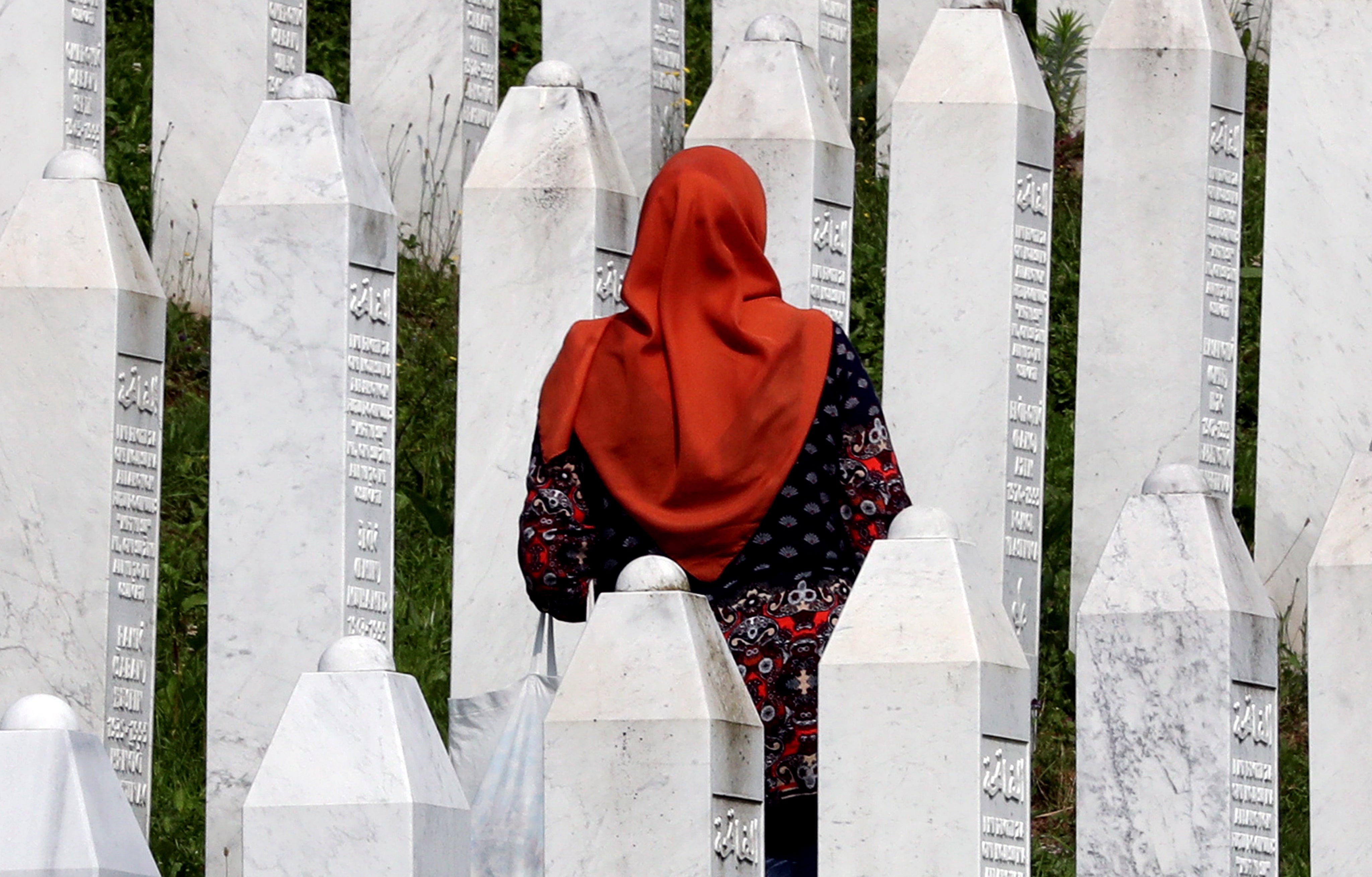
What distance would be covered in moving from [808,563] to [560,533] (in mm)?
455

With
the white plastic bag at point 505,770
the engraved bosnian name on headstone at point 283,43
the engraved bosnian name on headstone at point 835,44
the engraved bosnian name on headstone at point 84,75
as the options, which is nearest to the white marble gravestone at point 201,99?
the engraved bosnian name on headstone at point 283,43

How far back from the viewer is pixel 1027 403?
7492 millimetres

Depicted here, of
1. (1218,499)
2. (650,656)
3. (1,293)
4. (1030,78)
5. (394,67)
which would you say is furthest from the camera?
(394,67)

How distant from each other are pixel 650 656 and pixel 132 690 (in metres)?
2.08

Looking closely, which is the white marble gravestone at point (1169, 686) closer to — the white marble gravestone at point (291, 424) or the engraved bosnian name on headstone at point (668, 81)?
the white marble gravestone at point (291, 424)

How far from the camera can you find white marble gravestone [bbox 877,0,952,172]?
10469 millimetres

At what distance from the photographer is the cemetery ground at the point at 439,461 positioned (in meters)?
7.24

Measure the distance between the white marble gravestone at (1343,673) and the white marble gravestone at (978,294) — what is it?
4.23ft

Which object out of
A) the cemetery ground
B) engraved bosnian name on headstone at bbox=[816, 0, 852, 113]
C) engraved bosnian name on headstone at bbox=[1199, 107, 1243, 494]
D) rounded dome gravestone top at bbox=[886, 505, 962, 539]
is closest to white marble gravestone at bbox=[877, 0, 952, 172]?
the cemetery ground

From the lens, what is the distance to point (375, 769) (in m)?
5.12

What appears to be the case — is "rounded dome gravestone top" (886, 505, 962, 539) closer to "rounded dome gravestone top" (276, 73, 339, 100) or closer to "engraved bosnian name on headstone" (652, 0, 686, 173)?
"rounded dome gravestone top" (276, 73, 339, 100)

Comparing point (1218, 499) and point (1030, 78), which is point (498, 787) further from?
point (1030, 78)

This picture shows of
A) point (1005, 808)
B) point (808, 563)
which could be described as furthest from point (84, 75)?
point (1005, 808)

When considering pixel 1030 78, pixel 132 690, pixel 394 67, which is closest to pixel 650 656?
pixel 132 690
